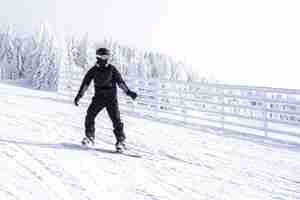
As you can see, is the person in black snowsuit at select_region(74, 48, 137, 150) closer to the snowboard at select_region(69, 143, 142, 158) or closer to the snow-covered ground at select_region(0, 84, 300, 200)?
the snowboard at select_region(69, 143, 142, 158)

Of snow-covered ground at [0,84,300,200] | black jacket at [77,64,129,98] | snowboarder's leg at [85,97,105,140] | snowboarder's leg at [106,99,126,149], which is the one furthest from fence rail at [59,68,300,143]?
snowboarder's leg at [85,97,105,140]

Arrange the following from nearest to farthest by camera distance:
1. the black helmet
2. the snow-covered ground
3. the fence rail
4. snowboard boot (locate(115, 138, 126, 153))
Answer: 1. the snow-covered ground
2. the black helmet
3. snowboard boot (locate(115, 138, 126, 153))
4. the fence rail

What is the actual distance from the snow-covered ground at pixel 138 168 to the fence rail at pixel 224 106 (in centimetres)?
155

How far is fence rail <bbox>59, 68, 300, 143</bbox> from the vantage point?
10195 mm

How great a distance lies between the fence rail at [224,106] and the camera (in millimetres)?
10195

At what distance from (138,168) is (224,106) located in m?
7.04

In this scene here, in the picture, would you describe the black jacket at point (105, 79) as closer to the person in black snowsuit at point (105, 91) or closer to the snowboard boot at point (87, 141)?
the person in black snowsuit at point (105, 91)

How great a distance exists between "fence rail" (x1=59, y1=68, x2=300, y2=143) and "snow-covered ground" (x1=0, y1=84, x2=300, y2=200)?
5.08ft

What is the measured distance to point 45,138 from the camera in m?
7.35

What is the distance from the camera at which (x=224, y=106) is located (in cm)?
1213

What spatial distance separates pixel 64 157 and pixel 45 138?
1.68 m

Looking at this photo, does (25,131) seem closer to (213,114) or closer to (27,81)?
(213,114)

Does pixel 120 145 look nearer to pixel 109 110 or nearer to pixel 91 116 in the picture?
pixel 109 110

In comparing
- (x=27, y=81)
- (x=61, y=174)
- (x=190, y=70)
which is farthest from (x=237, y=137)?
(x=190, y=70)
